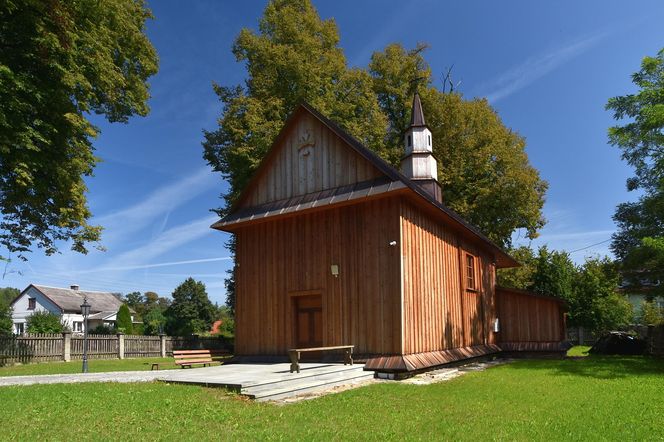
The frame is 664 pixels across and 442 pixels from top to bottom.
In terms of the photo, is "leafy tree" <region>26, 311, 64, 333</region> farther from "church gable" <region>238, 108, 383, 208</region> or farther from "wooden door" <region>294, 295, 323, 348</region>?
"wooden door" <region>294, 295, 323, 348</region>

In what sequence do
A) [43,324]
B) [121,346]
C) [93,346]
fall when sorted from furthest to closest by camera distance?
[43,324], [121,346], [93,346]

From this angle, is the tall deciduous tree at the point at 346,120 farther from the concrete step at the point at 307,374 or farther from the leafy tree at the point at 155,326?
the leafy tree at the point at 155,326

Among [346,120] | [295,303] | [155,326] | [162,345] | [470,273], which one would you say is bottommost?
[155,326]

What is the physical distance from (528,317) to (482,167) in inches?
386

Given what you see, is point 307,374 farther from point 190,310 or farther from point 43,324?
→ point 190,310

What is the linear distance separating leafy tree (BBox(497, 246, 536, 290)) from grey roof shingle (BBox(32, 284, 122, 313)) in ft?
129

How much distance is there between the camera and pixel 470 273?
19.2m

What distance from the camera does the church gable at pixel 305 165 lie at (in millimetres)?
14516

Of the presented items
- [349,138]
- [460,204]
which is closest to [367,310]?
[349,138]

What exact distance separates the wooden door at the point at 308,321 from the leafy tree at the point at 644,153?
9.81m

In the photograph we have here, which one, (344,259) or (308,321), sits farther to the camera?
(308,321)

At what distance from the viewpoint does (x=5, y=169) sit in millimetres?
16188

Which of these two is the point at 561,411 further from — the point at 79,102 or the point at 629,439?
the point at 79,102

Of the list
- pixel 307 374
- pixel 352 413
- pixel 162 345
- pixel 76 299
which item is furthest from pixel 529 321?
pixel 76 299
